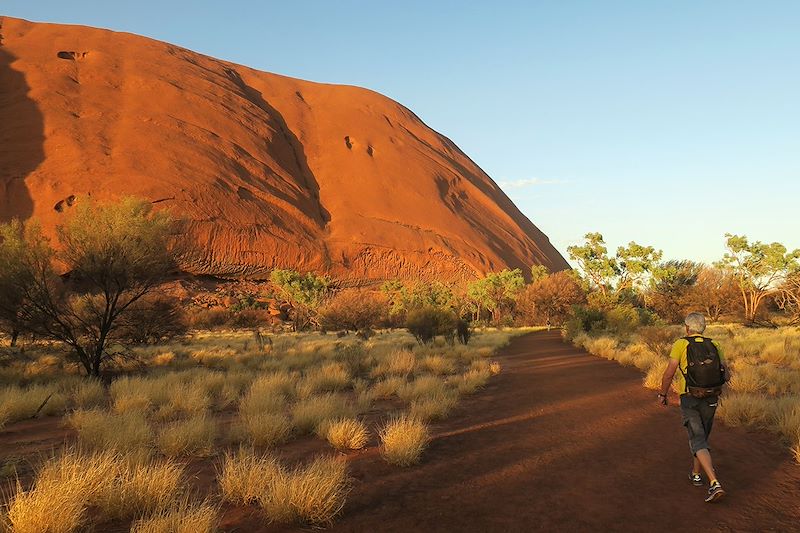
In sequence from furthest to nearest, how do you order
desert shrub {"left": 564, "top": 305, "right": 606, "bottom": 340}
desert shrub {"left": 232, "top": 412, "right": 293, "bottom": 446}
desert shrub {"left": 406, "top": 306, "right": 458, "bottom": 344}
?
desert shrub {"left": 564, "top": 305, "right": 606, "bottom": 340} < desert shrub {"left": 406, "top": 306, "right": 458, "bottom": 344} < desert shrub {"left": 232, "top": 412, "right": 293, "bottom": 446}

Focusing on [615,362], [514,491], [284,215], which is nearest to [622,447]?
[514,491]

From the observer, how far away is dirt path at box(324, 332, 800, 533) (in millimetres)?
4137

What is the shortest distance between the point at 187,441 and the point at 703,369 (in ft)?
19.3

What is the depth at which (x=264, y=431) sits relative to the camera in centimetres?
642

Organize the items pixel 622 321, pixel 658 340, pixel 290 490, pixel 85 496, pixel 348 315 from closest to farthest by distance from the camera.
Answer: pixel 85 496 < pixel 290 490 < pixel 658 340 < pixel 622 321 < pixel 348 315

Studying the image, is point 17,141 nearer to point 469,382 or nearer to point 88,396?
point 88,396

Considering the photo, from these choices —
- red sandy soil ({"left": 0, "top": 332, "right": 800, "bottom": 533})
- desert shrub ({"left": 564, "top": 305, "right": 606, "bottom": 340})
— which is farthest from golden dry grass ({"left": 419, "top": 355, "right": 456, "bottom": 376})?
desert shrub ({"left": 564, "top": 305, "right": 606, "bottom": 340})

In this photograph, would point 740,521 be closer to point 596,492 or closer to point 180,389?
point 596,492

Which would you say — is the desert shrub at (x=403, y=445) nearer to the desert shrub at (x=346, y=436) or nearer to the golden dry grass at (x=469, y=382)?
the desert shrub at (x=346, y=436)

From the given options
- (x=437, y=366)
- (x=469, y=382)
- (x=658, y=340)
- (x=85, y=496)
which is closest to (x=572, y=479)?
→ (x=85, y=496)

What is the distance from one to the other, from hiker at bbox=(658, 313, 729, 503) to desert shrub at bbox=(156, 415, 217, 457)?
534 centimetres

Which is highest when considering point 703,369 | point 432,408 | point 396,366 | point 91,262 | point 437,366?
point 91,262

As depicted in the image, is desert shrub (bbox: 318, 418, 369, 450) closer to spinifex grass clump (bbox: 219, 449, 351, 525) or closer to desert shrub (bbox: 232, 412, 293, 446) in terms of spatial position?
desert shrub (bbox: 232, 412, 293, 446)

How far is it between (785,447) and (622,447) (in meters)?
2.25
